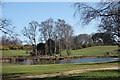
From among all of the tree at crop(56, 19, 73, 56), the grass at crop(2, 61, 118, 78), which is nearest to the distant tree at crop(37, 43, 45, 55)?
the tree at crop(56, 19, 73, 56)

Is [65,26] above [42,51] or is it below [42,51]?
above

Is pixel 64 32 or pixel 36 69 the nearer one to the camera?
pixel 36 69

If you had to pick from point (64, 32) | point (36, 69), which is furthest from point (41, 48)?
point (36, 69)

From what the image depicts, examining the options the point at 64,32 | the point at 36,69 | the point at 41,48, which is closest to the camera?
the point at 36,69

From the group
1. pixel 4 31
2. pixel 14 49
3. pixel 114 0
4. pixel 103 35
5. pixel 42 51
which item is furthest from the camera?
pixel 14 49

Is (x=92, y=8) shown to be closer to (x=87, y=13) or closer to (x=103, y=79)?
(x=87, y=13)

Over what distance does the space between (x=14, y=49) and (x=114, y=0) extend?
235ft

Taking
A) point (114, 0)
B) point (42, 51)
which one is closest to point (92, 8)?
point (114, 0)

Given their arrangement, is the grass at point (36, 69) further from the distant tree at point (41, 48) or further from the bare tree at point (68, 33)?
the distant tree at point (41, 48)

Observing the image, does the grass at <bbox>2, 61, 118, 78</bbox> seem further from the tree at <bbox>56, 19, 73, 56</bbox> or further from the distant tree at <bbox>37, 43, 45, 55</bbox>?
the distant tree at <bbox>37, 43, 45, 55</bbox>

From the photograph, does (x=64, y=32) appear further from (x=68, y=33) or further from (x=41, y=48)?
(x=41, y=48)

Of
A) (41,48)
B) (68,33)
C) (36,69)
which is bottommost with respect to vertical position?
(36,69)

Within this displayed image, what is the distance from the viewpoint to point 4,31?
14703 mm

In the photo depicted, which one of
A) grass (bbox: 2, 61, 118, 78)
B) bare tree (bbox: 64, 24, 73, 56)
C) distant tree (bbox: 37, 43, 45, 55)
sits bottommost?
grass (bbox: 2, 61, 118, 78)
